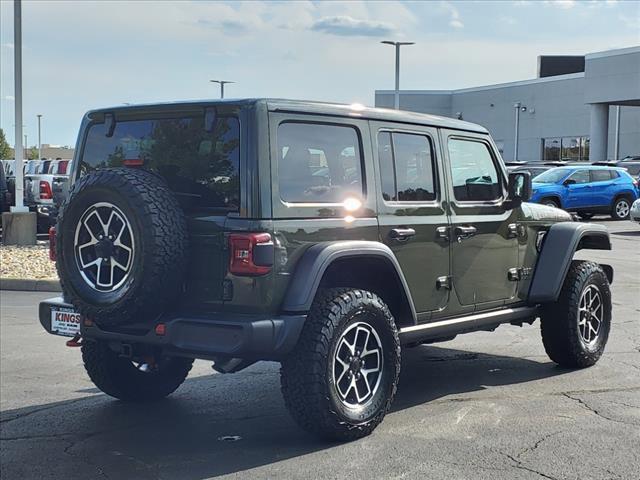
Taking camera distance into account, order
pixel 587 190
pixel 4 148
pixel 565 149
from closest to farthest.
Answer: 1. pixel 587 190
2. pixel 565 149
3. pixel 4 148

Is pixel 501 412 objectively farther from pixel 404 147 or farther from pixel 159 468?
pixel 159 468

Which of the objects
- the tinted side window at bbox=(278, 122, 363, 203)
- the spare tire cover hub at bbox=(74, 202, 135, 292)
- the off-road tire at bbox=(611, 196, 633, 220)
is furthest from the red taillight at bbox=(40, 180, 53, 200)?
the off-road tire at bbox=(611, 196, 633, 220)

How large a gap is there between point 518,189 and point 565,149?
53.2 m

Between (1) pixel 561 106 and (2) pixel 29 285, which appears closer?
(2) pixel 29 285

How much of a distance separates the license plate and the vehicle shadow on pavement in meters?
0.63

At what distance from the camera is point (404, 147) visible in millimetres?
5785

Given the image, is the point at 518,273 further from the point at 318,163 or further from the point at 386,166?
the point at 318,163

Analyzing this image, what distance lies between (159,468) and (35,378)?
2.58 metres

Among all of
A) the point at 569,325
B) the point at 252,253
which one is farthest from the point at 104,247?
the point at 569,325

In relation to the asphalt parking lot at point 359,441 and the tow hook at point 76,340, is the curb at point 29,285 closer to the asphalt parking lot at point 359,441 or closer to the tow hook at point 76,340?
the asphalt parking lot at point 359,441

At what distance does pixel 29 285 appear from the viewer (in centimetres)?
1241

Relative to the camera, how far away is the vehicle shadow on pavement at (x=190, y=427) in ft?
15.6

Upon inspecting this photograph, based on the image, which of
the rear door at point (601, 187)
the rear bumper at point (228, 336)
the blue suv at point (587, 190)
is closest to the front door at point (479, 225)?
the rear bumper at point (228, 336)

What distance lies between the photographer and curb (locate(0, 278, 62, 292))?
12.3 metres
